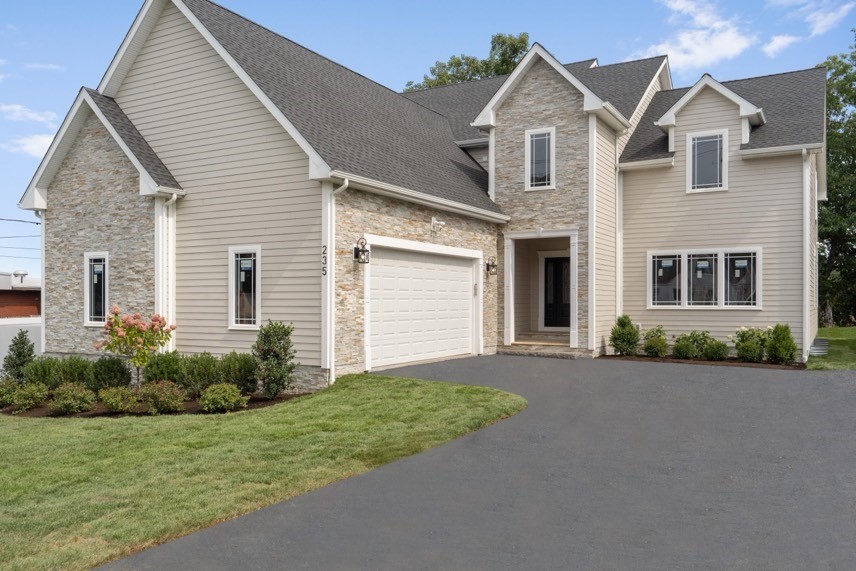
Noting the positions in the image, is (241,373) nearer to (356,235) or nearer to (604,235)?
(356,235)

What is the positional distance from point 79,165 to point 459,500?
13.5 m

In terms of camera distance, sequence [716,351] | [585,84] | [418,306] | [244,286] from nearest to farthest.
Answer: [244,286] < [418,306] < [716,351] < [585,84]

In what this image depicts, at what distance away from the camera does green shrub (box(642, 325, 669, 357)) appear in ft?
56.1

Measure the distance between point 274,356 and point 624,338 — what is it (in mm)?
9055

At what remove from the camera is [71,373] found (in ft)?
46.2

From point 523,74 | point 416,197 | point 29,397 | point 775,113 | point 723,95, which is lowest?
point 29,397

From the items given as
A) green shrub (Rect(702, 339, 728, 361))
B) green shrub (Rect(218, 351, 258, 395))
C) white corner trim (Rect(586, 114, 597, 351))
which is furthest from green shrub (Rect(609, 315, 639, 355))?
green shrub (Rect(218, 351, 258, 395))

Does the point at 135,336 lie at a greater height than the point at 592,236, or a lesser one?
lesser

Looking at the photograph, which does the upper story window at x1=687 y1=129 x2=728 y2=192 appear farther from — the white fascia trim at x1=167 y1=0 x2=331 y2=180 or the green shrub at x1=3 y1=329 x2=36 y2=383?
the green shrub at x1=3 y1=329 x2=36 y2=383

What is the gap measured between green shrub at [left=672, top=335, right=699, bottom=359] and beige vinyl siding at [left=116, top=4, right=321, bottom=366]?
904 cm

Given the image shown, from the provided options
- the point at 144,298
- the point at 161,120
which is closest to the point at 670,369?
the point at 144,298

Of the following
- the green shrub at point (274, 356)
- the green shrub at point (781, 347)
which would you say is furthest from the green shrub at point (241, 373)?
the green shrub at point (781, 347)

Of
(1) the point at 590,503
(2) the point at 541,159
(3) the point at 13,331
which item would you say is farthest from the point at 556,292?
(3) the point at 13,331

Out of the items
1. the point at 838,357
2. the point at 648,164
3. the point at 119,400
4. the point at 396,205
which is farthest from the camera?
the point at 648,164
